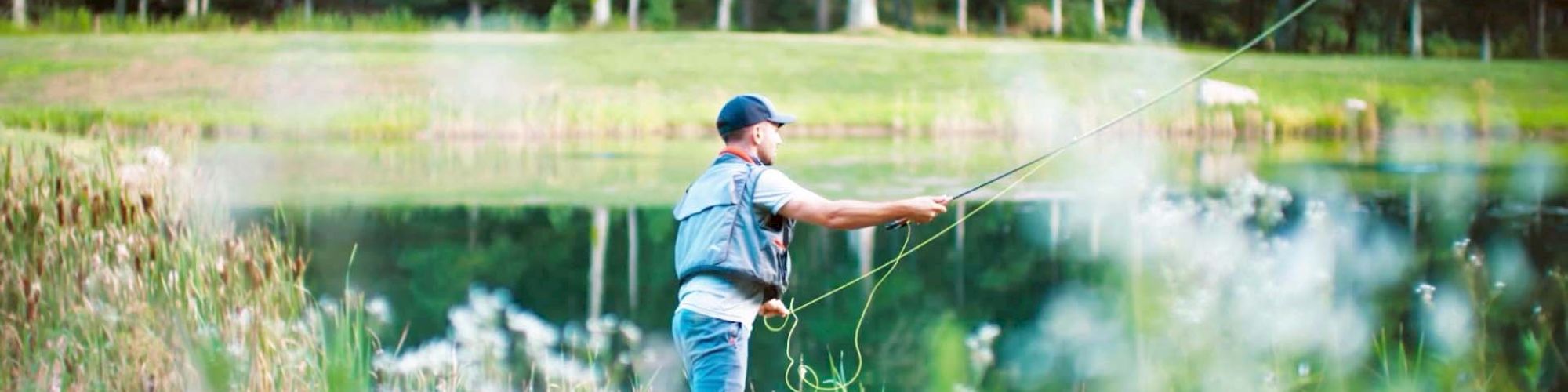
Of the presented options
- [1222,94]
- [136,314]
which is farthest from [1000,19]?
[136,314]

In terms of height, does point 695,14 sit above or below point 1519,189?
above

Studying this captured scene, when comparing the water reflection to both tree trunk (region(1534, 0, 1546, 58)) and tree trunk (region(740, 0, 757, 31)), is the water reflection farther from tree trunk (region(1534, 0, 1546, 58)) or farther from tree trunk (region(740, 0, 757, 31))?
tree trunk (region(740, 0, 757, 31))

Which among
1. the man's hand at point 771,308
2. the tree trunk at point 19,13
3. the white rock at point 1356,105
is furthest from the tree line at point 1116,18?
the man's hand at point 771,308

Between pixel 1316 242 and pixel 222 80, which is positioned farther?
pixel 222 80

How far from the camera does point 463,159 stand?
13.1 meters

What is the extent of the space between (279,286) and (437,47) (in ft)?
38.3

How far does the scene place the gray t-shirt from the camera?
2.79 metres

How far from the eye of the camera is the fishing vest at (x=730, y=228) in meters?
2.81

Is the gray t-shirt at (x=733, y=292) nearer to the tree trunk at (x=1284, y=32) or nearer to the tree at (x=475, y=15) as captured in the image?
the tree at (x=475, y=15)

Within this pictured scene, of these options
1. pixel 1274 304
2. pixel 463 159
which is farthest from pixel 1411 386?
pixel 463 159

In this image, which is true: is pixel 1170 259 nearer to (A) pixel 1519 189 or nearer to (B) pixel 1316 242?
(B) pixel 1316 242

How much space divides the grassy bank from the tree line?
11334 millimetres

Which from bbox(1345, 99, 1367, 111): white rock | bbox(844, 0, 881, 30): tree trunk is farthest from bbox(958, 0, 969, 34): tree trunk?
bbox(1345, 99, 1367, 111): white rock

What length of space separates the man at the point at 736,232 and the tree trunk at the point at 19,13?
38.0 ft
